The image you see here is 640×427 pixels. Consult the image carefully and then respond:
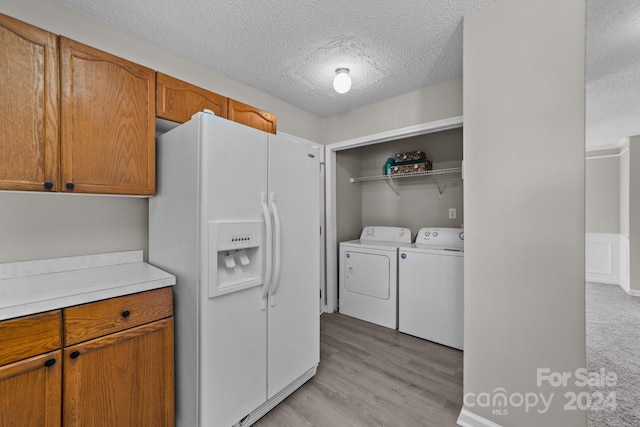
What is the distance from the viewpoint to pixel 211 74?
225 cm

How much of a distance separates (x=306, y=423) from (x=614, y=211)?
2.83 m

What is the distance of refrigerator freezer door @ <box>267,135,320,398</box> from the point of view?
164cm

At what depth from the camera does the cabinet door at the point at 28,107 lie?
3.78 ft

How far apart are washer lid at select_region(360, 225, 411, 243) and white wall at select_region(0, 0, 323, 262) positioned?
260 cm

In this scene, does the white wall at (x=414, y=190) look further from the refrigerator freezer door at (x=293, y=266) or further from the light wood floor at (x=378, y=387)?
the refrigerator freezer door at (x=293, y=266)

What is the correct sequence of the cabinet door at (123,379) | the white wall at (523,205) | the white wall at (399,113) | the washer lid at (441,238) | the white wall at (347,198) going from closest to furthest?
the cabinet door at (123,379) → the white wall at (523,205) → the white wall at (399,113) → the washer lid at (441,238) → the white wall at (347,198)

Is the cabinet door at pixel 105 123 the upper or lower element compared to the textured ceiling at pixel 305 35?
lower

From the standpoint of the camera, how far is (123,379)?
4.01 ft

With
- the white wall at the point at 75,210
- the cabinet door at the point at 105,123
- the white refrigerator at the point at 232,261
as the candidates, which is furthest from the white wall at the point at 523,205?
the white wall at the point at 75,210

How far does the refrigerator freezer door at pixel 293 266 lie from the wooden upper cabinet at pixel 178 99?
2.06ft

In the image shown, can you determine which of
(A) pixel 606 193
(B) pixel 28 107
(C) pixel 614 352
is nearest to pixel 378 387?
(C) pixel 614 352

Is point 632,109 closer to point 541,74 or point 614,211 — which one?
point 614,211

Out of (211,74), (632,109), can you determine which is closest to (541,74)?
(632,109)

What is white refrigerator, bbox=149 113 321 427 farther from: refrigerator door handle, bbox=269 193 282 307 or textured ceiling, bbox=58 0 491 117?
textured ceiling, bbox=58 0 491 117
